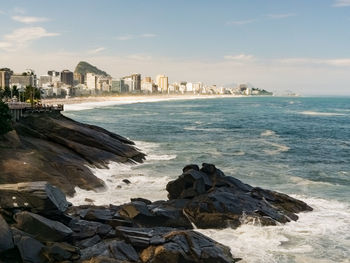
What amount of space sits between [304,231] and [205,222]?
719cm

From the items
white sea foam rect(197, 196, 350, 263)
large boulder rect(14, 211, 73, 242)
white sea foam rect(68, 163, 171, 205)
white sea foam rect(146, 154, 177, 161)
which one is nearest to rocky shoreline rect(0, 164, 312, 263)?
large boulder rect(14, 211, 73, 242)

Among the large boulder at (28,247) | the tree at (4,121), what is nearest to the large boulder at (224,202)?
the large boulder at (28,247)

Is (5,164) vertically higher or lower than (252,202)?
higher

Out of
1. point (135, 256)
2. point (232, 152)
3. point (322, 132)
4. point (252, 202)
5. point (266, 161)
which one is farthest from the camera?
point (322, 132)

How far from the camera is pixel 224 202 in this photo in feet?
99.7

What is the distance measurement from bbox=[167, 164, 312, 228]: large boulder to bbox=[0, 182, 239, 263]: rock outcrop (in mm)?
5361

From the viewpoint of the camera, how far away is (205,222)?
28531mm

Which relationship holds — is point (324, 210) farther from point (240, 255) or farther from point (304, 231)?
point (240, 255)

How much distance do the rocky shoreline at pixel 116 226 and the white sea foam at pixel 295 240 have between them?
3.31 feet

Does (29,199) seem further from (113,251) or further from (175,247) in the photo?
(175,247)

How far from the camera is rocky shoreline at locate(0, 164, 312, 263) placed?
20.1 m

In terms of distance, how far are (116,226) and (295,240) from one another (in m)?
12.1

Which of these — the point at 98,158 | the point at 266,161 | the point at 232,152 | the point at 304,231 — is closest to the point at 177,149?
the point at 232,152

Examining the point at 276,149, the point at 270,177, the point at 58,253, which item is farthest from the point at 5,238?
the point at 276,149
